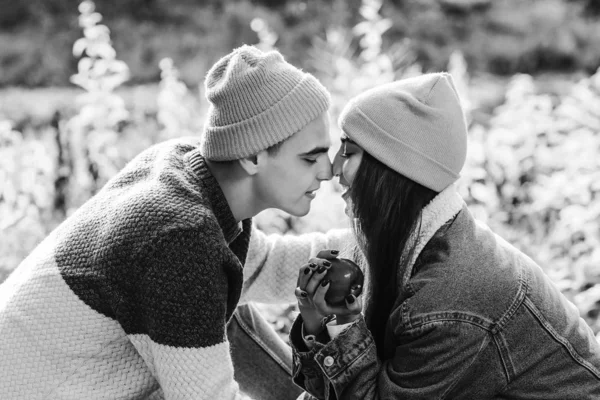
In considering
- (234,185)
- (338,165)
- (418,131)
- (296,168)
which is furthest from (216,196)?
(418,131)

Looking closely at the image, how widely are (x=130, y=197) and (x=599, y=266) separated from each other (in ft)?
6.65

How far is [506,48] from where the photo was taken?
7.65m

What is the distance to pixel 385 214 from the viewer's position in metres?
2.04

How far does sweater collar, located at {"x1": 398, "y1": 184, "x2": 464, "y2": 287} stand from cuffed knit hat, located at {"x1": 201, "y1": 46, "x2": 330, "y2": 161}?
42 centimetres

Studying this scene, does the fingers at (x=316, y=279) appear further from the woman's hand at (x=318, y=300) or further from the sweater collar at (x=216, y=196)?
the sweater collar at (x=216, y=196)

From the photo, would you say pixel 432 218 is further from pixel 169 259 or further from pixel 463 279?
pixel 169 259

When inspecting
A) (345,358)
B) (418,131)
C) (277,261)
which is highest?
(418,131)

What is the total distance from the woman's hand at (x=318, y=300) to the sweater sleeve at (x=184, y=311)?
240mm

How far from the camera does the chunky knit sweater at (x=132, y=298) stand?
1883mm

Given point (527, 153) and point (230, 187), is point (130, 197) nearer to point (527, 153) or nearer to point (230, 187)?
point (230, 187)

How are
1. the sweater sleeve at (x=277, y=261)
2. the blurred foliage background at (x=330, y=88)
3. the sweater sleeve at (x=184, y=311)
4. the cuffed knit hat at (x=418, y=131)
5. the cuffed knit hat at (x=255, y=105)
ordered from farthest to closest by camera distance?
the blurred foliage background at (x=330, y=88)
the sweater sleeve at (x=277, y=261)
the cuffed knit hat at (x=255, y=105)
the cuffed knit hat at (x=418, y=131)
the sweater sleeve at (x=184, y=311)

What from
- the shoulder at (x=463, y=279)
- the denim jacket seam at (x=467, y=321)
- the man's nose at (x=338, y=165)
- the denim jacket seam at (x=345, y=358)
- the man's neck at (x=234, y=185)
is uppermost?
the man's nose at (x=338, y=165)

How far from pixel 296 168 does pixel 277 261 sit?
1.62ft

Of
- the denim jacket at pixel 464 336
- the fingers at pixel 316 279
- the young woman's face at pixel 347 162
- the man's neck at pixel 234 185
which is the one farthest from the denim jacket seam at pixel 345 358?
the man's neck at pixel 234 185
